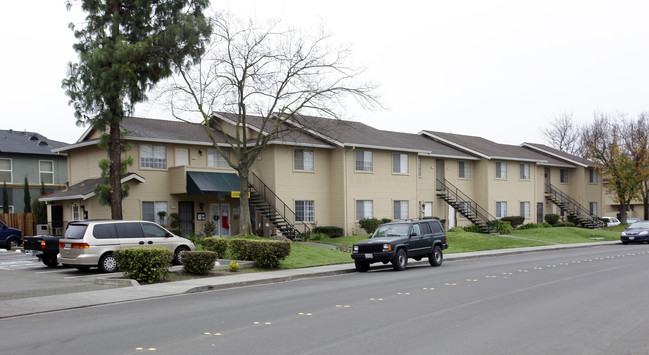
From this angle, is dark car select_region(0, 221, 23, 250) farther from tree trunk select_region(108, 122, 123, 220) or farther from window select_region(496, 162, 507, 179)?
window select_region(496, 162, 507, 179)

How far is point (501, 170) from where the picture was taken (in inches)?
1854

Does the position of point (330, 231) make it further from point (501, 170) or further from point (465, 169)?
point (501, 170)

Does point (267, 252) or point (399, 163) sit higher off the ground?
point (399, 163)

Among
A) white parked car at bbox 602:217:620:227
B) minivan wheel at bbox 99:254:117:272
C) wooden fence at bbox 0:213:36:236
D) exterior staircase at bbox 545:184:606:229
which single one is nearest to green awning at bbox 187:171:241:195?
minivan wheel at bbox 99:254:117:272

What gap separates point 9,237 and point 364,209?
20104 millimetres

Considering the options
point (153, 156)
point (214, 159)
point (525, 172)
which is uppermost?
point (153, 156)

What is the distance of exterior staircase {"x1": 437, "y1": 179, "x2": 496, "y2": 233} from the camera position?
43.1m

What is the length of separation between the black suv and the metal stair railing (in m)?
32.3

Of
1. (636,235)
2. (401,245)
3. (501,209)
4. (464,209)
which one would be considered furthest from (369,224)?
(636,235)

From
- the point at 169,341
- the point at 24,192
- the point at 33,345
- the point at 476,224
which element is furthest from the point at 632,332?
the point at 24,192

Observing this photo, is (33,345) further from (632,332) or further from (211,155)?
(211,155)

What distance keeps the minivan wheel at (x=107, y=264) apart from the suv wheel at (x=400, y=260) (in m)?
9.25

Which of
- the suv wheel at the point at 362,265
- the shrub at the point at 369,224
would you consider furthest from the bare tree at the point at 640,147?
the suv wheel at the point at 362,265

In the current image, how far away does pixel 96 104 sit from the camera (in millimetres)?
26438
